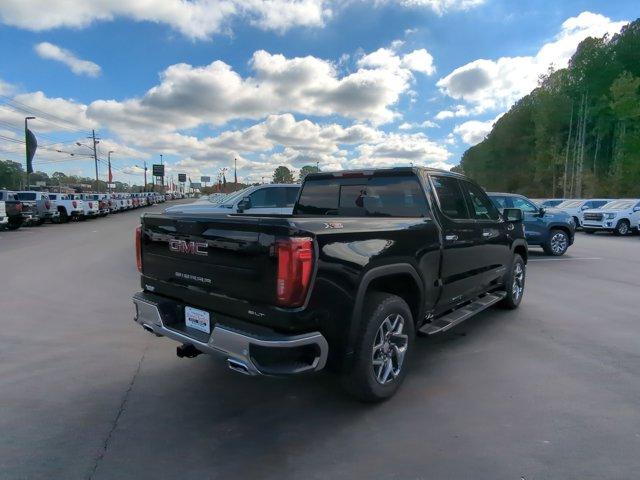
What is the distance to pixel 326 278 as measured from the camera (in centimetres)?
292

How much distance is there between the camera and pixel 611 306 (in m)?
6.49

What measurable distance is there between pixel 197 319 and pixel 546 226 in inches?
446

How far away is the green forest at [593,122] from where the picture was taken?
41719 mm

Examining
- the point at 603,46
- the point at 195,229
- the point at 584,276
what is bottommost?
the point at 584,276

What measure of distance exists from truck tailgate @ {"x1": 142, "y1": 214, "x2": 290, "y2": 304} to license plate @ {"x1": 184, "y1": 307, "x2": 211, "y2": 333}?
0.18 meters

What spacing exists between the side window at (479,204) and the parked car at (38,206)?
22.3 metres

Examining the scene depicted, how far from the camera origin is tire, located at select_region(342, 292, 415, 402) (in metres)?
3.19

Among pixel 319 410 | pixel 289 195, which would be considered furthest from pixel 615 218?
pixel 319 410

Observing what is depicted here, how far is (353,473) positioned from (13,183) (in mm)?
128261

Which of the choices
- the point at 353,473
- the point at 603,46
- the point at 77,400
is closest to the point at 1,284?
the point at 77,400

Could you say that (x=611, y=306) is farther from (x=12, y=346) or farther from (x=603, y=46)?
(x=603, y=46)

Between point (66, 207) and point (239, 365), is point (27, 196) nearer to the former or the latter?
point (66, 207)

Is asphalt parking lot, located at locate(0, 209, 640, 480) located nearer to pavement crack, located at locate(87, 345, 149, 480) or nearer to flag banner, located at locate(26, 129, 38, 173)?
pavement crack, located at locate(87, 345, 149, 480)

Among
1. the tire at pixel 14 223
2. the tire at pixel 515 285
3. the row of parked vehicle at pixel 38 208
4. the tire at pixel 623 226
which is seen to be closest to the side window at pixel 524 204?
the tire at pixel 515 285
